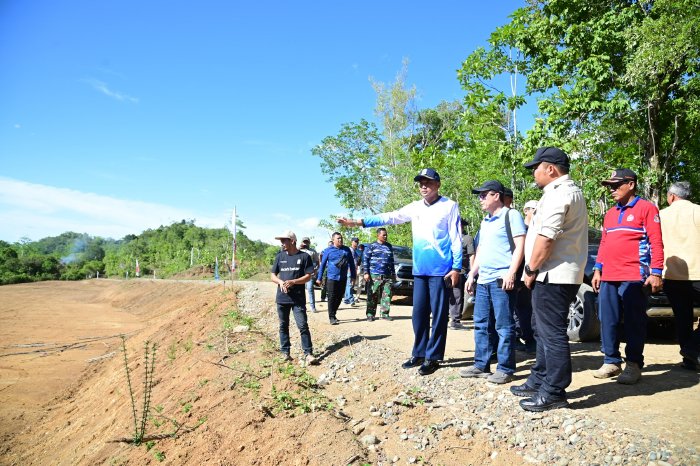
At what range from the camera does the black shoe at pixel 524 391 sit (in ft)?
12.4

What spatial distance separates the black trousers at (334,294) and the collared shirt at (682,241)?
604 cm

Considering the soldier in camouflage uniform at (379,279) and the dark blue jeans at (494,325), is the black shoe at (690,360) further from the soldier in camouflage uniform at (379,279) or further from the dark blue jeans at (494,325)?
the soldier in camouflage uniform at (379,279)

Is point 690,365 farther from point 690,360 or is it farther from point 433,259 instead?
point 433,259

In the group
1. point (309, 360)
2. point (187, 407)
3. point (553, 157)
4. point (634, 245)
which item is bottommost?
point (187, 407)

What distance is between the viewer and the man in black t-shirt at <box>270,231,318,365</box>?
660 cm

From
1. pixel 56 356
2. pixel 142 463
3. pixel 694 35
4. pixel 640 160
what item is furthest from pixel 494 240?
pixel 56 356

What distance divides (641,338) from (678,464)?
5.75ft

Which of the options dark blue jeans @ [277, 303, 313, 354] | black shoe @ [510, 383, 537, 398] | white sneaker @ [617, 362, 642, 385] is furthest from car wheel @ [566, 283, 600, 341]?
dark blue jeans @ [277, 303, 313, 354]

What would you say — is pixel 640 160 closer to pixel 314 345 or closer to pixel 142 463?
pixel 314 345

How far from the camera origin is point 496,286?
4359 mm

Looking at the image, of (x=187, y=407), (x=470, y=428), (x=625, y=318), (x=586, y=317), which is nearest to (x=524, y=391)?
(x=470, y=428)

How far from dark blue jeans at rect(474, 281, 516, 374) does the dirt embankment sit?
0.98ft

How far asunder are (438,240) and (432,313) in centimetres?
80

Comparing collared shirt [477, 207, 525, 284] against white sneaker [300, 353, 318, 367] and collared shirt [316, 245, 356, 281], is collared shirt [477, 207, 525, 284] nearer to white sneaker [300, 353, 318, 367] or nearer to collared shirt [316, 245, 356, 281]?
white sneaker [300, 353, 318, 367]
